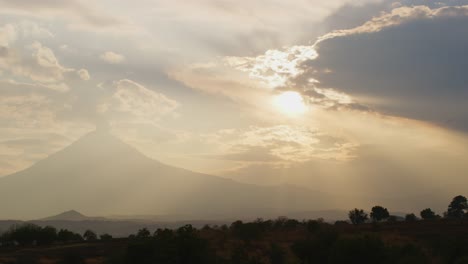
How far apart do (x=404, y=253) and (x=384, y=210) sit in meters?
98.2

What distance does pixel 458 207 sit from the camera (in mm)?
152625

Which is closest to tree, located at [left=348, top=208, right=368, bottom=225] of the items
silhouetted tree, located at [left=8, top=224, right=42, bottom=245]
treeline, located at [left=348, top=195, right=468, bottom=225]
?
treeline, located at [left=348, top=195, right=468, bottom=225]

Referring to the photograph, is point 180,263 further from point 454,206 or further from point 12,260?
point 454,206

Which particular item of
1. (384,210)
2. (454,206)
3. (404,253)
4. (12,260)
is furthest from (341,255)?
(454,206)

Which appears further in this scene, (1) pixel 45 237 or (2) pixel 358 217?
(2) pixel 358 217

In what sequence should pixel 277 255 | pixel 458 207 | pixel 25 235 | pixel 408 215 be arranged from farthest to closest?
1. pixel 458 207
2. pixel 408 215
3. pixel 25 235
4. pixel 277 255

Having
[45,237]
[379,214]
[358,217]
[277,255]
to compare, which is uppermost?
[379,214]

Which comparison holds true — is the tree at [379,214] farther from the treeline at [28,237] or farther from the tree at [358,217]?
the treeline at [28,237]

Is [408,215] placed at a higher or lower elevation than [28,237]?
higher

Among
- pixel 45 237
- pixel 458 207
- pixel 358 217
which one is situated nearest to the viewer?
pixel 45 237

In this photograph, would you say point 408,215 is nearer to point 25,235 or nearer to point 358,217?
point 358,217

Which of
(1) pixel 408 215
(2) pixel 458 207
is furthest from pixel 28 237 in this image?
(2) pixel 458 207

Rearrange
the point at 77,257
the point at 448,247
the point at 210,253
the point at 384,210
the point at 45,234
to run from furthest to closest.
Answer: the point at 384,210
the point at 45,234
the point at 77,257
the point at 448,247
the point at 210,253

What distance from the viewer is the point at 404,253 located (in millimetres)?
44344
